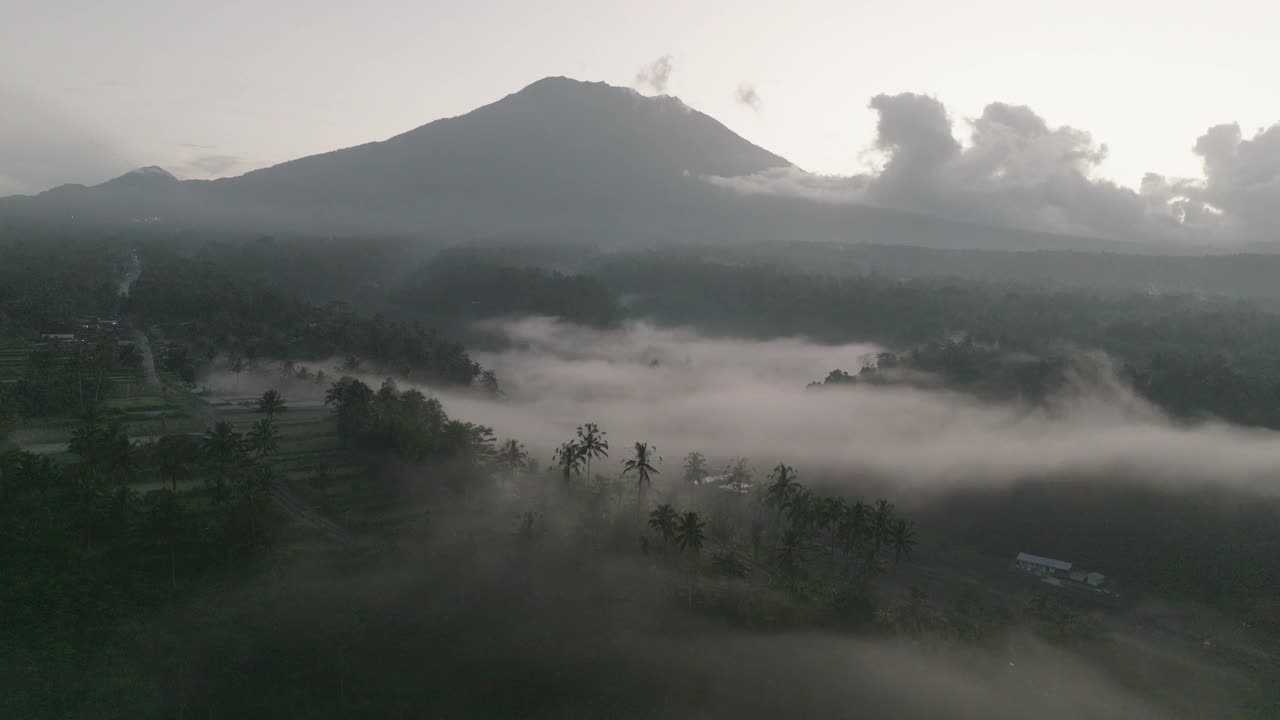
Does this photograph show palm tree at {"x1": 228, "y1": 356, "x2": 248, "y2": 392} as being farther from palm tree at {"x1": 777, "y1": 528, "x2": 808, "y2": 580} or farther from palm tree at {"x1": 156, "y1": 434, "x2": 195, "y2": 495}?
palm tree at {"x1": 777, "y1": 528, "x2": 808, "y2": 580}

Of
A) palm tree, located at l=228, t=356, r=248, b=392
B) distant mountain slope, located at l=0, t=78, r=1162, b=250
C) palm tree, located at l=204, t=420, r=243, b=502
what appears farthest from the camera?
distant mountain slope, located at l=0, t=78, r=1162, b=250

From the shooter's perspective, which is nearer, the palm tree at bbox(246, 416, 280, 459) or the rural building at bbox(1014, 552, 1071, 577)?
the palm tree at bbox(246, 416, 280, 459)

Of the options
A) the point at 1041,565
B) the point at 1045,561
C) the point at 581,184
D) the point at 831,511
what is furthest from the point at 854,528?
the point at 581,184

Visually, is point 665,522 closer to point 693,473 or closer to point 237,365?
point 693,473

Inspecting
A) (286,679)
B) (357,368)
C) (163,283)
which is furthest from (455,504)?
(163,283)

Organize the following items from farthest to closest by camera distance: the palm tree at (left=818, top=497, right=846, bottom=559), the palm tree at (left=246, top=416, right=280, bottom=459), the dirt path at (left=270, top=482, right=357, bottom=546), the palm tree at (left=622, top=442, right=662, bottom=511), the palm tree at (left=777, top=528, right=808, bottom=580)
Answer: the palm tree at (left=622, top=442, right=662, bottom=511) → the palm tree at (left=246, top=416, right=280, bottom=459) → the palm tree at (left=818, top=497, right=846, bottom=559) → the palm tree at (left=777, top=528, right=808, bottom=580) → the dirt path at (left=270, top=482, right=357, bottom=546)

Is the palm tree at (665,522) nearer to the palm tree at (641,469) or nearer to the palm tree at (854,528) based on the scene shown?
the palm tree at (641,469)

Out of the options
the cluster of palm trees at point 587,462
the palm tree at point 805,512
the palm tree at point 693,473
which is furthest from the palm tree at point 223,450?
the palm tree at point 805,512

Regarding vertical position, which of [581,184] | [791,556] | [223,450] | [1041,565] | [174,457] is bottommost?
[1041,565]

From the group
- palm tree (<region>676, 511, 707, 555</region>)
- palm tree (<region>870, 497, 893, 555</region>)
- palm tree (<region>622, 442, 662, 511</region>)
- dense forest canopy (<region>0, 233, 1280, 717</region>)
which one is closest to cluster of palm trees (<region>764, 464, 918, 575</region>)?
palm tree (<region>870, 497, 893, 555</region>)
